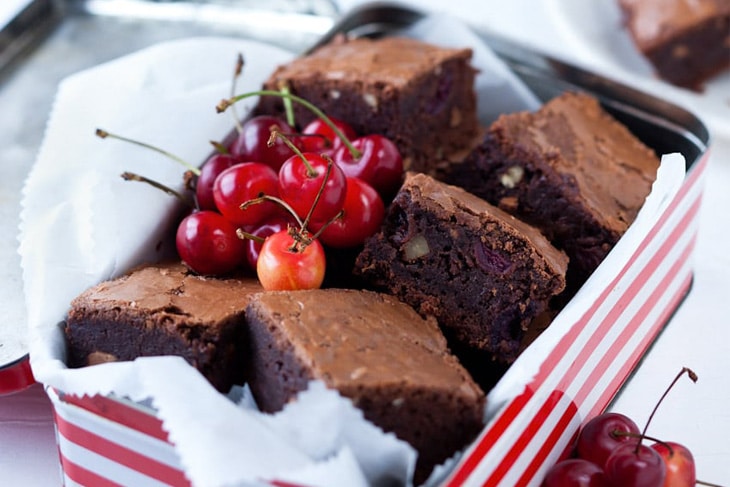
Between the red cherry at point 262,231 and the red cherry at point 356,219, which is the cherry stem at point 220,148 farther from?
the red cherry at point 356,219

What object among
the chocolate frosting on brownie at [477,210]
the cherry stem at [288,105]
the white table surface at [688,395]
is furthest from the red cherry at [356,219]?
the white table surface at [688,395]

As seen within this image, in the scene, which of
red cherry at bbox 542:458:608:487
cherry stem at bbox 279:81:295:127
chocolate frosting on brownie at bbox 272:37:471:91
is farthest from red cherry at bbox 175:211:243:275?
red cherry at bbox 542:458:608:487

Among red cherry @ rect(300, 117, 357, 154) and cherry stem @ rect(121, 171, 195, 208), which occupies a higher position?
red cherry @ rect(300, 117, 357, 154)

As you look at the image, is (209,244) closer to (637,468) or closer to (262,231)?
(262,231)

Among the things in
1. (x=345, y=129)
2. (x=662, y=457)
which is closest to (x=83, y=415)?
(x=345, y=129)

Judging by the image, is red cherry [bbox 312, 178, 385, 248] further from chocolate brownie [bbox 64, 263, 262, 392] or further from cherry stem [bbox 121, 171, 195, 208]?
cherry stem [bbox 121, 171, 195, 208]

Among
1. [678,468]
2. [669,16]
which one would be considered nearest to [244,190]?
[678,468]

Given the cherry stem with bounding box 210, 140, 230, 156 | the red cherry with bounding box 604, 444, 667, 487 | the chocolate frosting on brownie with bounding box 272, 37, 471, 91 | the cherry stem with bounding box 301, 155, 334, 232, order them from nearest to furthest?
the red cherry with bounding box 604, 444, 667, 487 < the cherry stem with bounding box 301, 155, 334, 232 < the cherry stem with bounding box 210, 140, 230, 156 < the chocolate frosting on brownie with bounding box 272, 37, 471, 91
